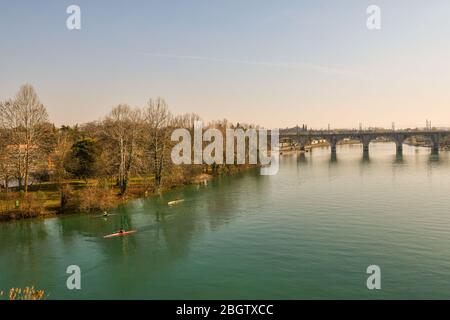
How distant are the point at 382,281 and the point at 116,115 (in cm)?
5040

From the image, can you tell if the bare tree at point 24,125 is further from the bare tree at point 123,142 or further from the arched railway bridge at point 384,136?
the arched railway bridge at point 384,136

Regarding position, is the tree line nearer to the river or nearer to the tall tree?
the tall tree

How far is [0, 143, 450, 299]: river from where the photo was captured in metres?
22.9

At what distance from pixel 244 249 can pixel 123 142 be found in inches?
1402

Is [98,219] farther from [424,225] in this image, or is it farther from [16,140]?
[424,225]

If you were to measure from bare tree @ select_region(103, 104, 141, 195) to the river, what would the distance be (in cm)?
717

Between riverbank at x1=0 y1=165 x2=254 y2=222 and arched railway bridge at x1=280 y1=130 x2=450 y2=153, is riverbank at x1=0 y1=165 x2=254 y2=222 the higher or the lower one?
the lower one

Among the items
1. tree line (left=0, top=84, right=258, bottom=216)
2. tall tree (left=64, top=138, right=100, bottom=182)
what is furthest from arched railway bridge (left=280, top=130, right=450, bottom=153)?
tall tree (left=64, top=138, right=100, bottom=182)

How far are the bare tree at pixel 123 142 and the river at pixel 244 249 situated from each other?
7167 millimetres

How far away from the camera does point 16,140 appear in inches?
1901

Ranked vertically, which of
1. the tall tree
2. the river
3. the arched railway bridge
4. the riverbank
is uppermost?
the arched railway bridge

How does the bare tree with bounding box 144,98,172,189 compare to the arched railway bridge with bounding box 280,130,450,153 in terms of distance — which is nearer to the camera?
the bare tree with bounding box 144,98,172,189

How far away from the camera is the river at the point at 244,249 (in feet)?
75.0

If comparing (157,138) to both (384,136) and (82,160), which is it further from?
(384,136)
